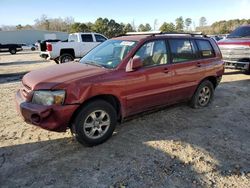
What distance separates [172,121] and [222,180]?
2.16 meters

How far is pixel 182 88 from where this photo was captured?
5746 mm

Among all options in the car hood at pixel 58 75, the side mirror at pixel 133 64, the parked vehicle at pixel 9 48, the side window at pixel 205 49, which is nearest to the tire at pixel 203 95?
the side window at pixel 205 49

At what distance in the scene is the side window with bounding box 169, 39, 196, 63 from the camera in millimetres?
5492

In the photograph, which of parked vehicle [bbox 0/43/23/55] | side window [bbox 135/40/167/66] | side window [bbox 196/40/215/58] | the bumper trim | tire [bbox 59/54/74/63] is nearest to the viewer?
the bumper trim

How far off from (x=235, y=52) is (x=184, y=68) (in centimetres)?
577

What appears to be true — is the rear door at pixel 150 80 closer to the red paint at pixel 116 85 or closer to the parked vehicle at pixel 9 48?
the red paint at pixel 116 85

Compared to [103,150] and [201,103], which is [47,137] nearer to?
[103,150]

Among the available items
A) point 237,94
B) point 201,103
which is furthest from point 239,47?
point 201,103

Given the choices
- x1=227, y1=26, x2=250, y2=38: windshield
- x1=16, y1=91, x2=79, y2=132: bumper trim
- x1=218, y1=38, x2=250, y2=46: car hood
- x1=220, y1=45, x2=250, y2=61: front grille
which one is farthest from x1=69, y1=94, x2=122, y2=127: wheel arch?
x1=227, y1=26, x2=250, y2=38: windshield

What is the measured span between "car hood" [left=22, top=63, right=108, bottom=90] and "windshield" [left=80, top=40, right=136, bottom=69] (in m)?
0.24

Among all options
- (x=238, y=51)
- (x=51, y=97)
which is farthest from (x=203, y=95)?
(x=238, y=51)

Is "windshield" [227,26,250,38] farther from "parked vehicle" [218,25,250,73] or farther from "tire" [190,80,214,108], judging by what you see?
"tire" [190,80,214,108]

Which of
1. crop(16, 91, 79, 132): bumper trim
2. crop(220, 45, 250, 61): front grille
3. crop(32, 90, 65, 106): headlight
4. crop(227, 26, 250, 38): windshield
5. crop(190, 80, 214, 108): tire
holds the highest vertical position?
crop(227, 26, 250, 38): windshield

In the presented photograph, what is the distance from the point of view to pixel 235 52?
410 inches
